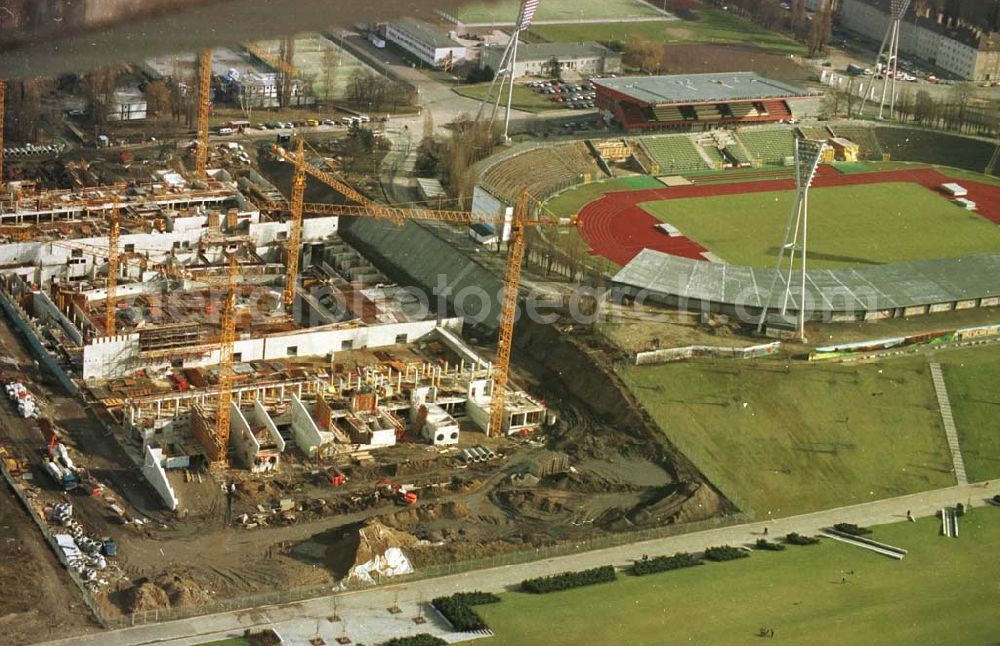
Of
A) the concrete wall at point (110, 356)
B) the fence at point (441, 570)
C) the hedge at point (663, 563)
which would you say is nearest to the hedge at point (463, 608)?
the fence at point (441, 570)

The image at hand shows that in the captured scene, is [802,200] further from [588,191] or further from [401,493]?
[401,493]

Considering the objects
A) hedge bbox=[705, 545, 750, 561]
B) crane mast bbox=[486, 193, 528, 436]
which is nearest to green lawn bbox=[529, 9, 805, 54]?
crane mast bbox=[486, 193, 528, 436]

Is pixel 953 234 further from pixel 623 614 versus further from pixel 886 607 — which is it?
pixel 623 614

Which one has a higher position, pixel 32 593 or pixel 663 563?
pixel 663 563

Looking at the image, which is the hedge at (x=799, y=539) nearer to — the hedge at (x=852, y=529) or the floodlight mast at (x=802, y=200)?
the hedge at (x=852, y=529)

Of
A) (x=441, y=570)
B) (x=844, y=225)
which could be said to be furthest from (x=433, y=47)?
(x=441, y=570)

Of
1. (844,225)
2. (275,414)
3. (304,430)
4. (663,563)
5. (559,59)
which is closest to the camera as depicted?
(663,563)
